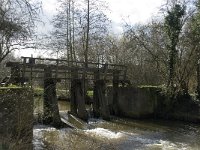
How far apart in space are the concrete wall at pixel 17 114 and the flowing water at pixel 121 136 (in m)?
2.81

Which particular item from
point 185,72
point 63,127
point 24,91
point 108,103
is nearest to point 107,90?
point 108,103

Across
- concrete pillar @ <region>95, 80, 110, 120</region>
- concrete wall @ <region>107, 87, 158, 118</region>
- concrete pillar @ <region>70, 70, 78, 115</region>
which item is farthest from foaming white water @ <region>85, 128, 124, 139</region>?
concrete wall @ <region>107, 87, 158, 118</region>

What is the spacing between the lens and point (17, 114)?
1090cm

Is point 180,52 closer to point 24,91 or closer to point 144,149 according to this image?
point 144,149

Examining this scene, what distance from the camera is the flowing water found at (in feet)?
51.0

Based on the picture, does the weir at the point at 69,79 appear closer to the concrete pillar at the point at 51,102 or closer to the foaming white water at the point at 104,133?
the concrete pillar at the point at 51,102

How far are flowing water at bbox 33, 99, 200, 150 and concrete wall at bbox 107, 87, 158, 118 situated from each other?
2134 mm

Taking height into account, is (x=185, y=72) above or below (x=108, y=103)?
above

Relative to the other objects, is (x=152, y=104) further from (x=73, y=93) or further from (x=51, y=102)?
(x=51, y=102)

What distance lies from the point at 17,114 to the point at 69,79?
42.2ft

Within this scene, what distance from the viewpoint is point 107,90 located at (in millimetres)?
27484

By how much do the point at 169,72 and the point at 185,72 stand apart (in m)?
1.33

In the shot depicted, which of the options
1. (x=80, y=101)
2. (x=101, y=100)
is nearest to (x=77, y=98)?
(x=80, y=101)

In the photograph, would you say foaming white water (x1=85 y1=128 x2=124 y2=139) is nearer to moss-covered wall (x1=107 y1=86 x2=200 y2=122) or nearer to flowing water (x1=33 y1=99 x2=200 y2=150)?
flowing water (x1=33 y1=99 x2=200 y2=150)
